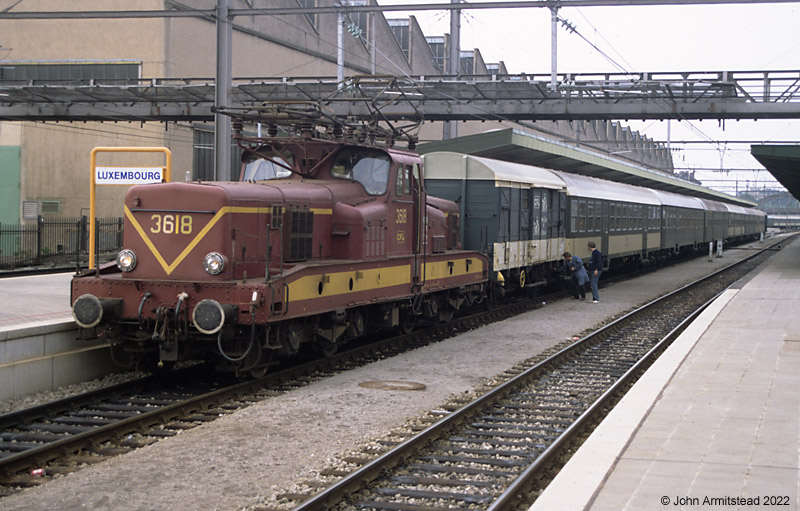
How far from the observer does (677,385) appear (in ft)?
28.9

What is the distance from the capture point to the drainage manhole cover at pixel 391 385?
32.4ft

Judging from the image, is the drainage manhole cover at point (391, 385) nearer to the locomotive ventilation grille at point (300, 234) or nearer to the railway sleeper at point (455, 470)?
the locomotive ventilation grille at point (300, 234)

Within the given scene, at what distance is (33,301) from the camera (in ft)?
Result: 42.4

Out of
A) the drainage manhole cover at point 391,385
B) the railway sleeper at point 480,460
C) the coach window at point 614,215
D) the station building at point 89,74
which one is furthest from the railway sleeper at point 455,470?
the station building at point 89,74

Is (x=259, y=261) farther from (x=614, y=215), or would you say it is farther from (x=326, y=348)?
(x=614, y=215)

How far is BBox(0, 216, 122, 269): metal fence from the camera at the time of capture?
2741cm

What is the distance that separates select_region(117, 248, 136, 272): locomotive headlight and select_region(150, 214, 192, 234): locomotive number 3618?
41 centimetres

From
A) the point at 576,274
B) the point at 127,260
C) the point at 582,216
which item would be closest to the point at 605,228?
the point at 582,216

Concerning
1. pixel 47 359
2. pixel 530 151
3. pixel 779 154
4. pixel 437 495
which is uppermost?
pixel 779 154

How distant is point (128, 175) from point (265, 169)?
3348 mm

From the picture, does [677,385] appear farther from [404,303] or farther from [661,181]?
[661,181]

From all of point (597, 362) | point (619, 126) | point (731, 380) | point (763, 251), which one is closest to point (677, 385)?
point (731, 380)

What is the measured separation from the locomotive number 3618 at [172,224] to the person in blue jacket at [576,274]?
13.2 meters

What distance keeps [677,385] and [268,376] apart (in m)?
4.95
